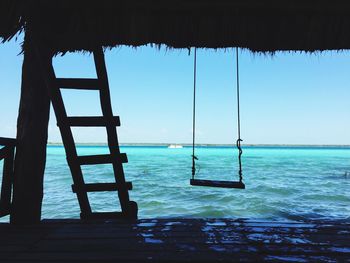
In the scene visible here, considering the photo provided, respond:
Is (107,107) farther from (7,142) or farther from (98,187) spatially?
(7,142)

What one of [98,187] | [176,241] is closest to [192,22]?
[98,187]

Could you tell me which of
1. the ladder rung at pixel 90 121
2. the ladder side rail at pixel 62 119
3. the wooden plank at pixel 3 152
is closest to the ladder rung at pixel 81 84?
the ladder side rail at pixel 62 119

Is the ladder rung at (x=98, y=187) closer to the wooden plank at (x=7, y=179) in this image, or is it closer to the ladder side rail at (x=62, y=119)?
the ladder side rail at (x=62, y=119)

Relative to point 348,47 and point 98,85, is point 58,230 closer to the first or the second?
point 98,85

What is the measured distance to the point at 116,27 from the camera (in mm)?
3578

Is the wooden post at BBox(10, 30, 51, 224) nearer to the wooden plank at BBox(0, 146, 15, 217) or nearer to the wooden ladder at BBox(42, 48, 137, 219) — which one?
the wooden plank at BBox(0, 146, 15, 217)

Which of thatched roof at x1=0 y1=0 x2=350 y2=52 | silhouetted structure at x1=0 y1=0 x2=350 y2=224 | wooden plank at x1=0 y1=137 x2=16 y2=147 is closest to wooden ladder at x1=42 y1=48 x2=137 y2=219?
silhouetted structure at x1=0 y1=0 x2=350 y2=224

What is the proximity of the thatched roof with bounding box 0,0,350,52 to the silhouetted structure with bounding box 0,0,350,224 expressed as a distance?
0.03ft

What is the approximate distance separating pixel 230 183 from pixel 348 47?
250 centimetres

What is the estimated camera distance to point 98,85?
11.5 ft

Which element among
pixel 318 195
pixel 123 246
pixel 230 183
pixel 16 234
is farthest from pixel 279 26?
pixel 318 195

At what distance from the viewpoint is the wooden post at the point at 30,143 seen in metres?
3.41

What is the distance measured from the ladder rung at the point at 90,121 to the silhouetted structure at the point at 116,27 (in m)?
0.34

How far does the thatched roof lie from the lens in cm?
322
